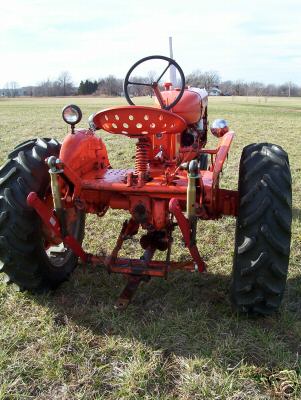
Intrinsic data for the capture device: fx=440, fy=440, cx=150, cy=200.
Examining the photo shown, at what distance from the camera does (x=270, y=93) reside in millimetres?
90938

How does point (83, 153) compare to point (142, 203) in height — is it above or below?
above

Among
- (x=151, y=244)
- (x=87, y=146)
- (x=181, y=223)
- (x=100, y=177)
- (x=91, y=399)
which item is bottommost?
(x=91, y=399)

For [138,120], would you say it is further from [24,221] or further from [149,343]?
[149,343]

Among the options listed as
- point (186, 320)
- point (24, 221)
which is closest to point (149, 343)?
point (186, 320)

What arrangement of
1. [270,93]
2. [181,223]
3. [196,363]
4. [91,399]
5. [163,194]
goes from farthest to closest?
[270,93] < [163,194] < [181,223] < [196,363] < [91,399]

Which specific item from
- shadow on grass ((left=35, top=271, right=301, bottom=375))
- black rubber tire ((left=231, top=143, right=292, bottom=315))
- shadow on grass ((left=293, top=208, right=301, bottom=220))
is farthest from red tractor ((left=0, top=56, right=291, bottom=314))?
shadow on grass ((left=293, top=208, right=301, bottom=220))

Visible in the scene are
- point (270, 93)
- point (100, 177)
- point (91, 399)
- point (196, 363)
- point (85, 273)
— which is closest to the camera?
point (91, 399)

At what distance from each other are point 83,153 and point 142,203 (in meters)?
0.67

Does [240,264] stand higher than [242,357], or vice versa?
[240,264]

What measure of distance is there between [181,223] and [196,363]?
0.81 meters

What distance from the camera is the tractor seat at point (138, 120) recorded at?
2.65 m

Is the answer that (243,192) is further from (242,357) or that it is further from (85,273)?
(85,273)

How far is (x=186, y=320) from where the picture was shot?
2936 mm

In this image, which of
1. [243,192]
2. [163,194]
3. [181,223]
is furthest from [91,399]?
[243,192]
